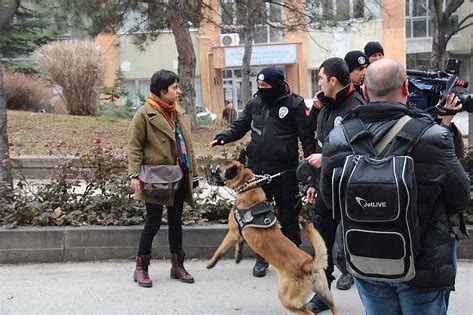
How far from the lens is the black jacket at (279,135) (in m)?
5.00

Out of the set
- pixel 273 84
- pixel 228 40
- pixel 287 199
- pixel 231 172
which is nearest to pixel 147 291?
pixel 231 172

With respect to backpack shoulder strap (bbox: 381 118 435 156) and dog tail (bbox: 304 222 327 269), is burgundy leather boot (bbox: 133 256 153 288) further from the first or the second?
backpack shoulder strap (bbox: 381 118 435 156)

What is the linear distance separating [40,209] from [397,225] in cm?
454

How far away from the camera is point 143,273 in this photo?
16.8 ft

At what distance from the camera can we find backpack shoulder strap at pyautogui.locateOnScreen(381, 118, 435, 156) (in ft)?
8.14

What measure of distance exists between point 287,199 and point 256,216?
0.77 meters

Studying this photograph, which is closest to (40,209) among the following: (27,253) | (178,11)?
(27,253)

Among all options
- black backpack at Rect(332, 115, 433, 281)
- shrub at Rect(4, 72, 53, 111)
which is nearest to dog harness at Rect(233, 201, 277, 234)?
black backpack at Rect(332, 115, 433, 281)

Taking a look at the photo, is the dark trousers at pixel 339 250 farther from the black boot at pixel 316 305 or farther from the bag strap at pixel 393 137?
the black boot at pixel 316 305

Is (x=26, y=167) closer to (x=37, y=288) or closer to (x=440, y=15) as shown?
(x=37, y=288)

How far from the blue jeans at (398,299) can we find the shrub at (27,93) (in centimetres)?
1676

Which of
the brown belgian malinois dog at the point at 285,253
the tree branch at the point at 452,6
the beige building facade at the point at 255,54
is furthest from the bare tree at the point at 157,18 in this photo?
the beige building facade at the point at 255,54

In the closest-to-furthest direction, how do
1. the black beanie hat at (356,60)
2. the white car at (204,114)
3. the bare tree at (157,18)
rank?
1. the black beanie hat at (356,60)
2. the bare tree at (157,18)
3. the white car at (204,114)

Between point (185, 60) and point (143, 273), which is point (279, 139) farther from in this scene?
point (185, 60)
